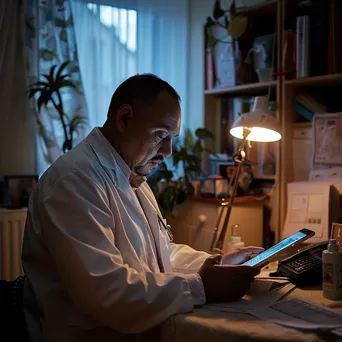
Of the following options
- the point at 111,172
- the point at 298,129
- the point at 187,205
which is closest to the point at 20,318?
the point at 111,172

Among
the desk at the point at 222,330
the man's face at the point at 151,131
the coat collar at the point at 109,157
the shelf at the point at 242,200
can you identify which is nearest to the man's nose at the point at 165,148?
the man's face at the point at 151,131

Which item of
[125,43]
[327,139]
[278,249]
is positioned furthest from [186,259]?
[125,43]

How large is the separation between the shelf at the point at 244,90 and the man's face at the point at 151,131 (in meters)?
1.02

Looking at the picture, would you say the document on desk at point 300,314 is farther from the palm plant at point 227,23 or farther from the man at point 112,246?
the palm plant at point 227,23

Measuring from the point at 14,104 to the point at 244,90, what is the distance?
1.20 m

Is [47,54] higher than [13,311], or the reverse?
[47,54]

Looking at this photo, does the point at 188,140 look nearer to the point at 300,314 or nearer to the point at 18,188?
the point at 18,188

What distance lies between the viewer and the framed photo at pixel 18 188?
2363 mm

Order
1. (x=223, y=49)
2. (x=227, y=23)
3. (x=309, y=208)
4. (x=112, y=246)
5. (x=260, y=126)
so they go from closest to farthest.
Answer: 1. (x=112, y=246)
2. (x=260, y=126)
3. (x=309, y=208)
4. (x=227, y=23)
5. (x=223, y=49)

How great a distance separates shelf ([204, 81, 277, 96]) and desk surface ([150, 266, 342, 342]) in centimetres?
136

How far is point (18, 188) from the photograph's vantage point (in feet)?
7.80

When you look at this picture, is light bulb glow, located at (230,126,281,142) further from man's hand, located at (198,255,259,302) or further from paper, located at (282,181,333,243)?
man's hand, located at (198,255,259,302)

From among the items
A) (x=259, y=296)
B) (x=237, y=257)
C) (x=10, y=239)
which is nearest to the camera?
(x=259, y=296)

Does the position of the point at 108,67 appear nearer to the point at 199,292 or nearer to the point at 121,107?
the point at 121,107
